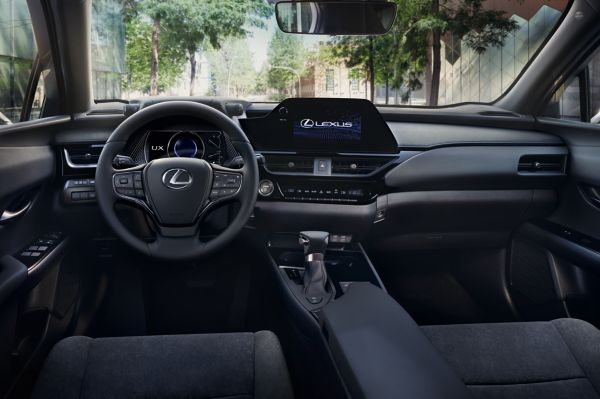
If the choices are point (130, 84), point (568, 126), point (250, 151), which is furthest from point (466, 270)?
point (130, 84)

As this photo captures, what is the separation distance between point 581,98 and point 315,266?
1.72 meters

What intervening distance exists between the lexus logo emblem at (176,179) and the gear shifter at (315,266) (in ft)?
2.19

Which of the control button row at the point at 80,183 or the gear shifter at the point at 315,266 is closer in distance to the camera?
the gear shifter at the point at 315,266

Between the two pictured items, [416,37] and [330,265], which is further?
[416,37]

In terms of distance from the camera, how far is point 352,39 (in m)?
2.84

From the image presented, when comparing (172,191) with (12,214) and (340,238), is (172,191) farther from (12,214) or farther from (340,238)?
(340,238)

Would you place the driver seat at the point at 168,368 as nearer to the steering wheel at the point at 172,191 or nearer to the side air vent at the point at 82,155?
the steering wheel at the point at 172,191

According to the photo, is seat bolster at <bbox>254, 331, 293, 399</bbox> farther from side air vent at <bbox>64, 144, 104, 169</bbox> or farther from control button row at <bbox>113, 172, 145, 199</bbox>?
side air vent at <bbox>64, 144, 104, 169</bbox>

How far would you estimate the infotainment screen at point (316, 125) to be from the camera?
109 inches

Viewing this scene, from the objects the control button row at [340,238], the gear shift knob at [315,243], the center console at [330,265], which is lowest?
the center console at [330,265]

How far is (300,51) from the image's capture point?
287cm

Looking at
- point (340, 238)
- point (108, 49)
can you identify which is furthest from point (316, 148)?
point (108, 49)

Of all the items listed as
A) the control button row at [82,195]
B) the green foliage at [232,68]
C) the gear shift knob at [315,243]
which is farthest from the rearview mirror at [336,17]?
the control button row at [82,195]

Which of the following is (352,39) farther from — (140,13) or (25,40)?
(25,40)
